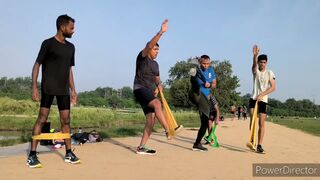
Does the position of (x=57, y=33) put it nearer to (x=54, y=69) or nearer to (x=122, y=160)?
(x=54, y=69)

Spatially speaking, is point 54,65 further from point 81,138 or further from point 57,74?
point 81,138

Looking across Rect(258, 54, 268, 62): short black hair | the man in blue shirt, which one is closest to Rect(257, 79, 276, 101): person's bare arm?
Rect(258, 54, 268, 62): short black hair

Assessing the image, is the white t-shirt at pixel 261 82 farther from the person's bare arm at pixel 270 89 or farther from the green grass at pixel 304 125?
the green grass at pixel 304 125

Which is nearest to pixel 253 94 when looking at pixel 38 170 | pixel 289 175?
pixel 289 175

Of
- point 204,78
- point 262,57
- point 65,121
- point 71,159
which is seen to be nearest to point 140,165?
point 71,159

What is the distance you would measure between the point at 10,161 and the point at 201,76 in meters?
4.45

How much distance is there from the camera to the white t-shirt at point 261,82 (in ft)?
28.4

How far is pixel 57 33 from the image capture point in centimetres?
617

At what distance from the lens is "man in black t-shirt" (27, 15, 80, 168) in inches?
233

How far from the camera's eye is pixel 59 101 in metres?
6.07

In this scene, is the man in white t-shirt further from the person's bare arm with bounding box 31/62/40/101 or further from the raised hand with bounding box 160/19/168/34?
the person's bare arm with bounding box 31/62/40/101

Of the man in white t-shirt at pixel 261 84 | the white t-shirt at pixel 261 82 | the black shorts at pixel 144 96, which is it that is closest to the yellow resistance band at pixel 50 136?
the black shorts at pixel 144 96

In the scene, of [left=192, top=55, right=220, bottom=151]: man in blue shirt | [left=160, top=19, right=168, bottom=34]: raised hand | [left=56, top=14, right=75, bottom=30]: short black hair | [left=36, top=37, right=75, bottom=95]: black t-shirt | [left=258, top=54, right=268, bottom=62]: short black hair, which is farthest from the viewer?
[left=258, top=54, right=268, bottom=62]: short black hair

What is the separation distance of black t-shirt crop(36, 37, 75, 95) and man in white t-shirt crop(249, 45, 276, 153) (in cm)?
453
